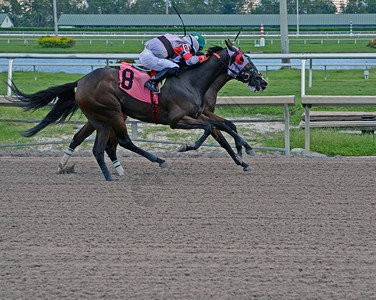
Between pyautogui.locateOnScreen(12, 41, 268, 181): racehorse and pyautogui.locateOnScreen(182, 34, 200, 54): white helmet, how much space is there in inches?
9.0

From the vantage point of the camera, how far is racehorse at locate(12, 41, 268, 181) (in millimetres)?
6430

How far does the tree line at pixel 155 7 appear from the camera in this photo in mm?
44656

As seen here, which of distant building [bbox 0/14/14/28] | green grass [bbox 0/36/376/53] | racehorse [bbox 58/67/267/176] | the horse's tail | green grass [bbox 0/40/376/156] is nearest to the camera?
racehorse [bbox 58/67/267/176]

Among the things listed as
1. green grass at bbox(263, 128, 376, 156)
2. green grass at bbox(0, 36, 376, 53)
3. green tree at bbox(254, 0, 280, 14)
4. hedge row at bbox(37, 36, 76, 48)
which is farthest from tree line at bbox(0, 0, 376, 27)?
green grass at bbox(263, 128, 376, 156)

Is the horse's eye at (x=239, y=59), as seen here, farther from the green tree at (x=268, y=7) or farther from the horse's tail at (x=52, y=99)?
the green tree at (x=268, y=7)

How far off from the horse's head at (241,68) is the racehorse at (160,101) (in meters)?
0.01

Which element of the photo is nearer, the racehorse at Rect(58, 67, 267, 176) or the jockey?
the jockey

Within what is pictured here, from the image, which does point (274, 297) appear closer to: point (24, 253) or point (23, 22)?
point (24, 253)

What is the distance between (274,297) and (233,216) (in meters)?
1.60

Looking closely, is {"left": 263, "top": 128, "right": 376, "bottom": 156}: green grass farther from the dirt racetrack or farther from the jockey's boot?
the jockey's boot

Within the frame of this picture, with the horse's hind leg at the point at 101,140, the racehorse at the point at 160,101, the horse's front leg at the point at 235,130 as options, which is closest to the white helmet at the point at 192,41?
the racehorse at the point at 160,101

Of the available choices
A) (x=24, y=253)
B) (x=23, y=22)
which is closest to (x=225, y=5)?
(x=23, y=22)

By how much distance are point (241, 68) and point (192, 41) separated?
0.60m

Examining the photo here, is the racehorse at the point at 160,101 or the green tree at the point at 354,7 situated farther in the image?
the green tree at the point at 354,7
